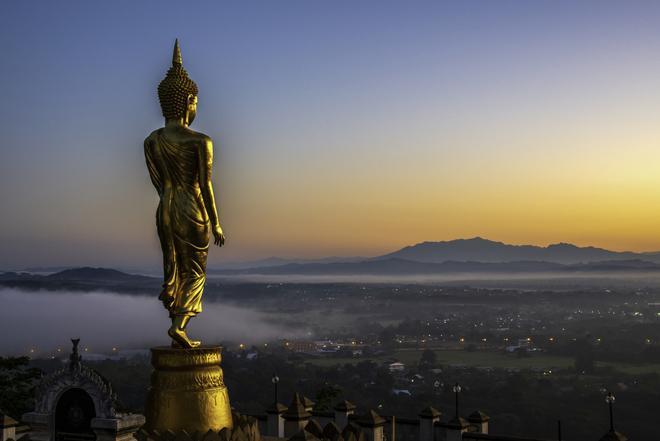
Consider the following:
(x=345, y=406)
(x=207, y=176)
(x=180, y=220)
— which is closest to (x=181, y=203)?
(x=180, y=220)

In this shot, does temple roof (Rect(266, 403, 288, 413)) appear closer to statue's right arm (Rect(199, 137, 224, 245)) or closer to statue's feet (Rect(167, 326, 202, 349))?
statue's feet (Rect(167, 326, 202, 349))

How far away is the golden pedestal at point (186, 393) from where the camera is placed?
44.1 ft

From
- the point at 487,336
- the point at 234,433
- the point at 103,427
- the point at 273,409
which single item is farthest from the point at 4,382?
the point at 487,336

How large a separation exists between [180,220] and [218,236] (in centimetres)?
78

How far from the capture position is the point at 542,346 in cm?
5672

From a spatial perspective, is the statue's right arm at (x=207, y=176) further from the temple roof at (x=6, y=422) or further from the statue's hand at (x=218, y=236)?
the temple roof at (x=6, y=422)

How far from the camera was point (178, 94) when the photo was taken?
48.2 feet

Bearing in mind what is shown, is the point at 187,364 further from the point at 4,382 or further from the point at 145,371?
the point at 145,371

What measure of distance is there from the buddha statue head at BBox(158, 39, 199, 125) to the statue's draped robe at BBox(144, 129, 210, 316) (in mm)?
486

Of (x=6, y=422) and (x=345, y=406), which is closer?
(x=6, y=422)

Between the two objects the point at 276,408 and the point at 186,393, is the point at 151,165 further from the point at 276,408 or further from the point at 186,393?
the point at 276,408

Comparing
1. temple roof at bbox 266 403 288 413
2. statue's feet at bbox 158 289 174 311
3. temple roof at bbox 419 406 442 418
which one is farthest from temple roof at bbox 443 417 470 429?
statue's feet at bbox 158 289 174 311

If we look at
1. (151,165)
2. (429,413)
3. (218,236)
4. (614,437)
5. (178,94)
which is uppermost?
(178,94)

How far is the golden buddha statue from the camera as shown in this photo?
1438 centimetres
